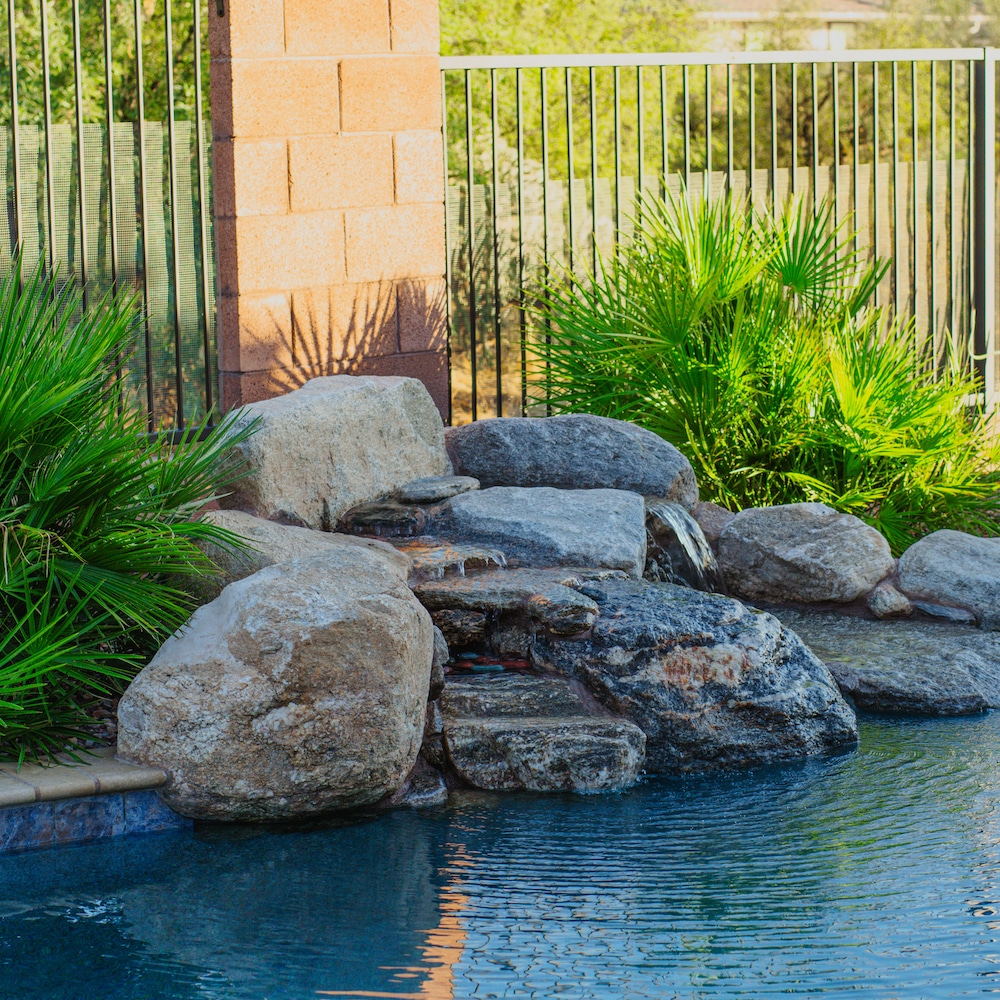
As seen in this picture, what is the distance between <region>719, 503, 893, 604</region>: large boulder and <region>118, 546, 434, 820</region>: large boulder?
7.81ft

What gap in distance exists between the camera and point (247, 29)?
5965mm

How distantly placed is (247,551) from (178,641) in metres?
0.52

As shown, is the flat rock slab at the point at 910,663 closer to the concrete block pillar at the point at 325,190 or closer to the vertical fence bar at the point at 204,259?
the concrete block pillar at the point at 325,190

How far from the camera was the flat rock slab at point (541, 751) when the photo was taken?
396cm

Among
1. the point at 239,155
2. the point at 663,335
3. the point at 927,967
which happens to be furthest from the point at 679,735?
the point at 239,155

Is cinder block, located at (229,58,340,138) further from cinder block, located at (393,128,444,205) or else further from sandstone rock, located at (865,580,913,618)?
sandstone rock, located at (865,580,913,618)

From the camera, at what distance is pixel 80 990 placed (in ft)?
9.18

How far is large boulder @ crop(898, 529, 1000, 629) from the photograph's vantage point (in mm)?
5625

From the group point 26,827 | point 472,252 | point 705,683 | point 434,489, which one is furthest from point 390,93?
point 26,827

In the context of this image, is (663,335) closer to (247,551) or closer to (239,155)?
(239,155)

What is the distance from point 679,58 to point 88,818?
5.17 m

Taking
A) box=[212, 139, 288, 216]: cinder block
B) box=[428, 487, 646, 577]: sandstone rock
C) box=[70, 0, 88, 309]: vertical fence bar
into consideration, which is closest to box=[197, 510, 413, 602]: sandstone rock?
box=[428, 487, 646, 577]: sandstone rock

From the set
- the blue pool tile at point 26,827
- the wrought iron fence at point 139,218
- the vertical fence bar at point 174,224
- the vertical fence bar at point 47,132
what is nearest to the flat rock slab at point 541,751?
the blue pool tile at point 26,827

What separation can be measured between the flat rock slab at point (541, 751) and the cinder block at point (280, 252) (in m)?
2.70
